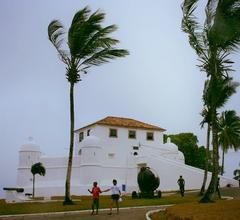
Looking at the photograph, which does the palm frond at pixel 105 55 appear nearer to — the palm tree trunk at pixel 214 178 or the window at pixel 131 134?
the palm tree trunk at pixel 214 178

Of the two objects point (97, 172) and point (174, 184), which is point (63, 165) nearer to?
point (97, 172)

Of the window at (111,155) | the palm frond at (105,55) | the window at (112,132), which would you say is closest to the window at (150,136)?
the window at (112,132)

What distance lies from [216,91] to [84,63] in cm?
706

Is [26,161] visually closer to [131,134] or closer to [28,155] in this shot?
[28,155]

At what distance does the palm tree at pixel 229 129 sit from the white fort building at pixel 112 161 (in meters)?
4.06

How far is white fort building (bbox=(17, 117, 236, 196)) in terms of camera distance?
38.0m

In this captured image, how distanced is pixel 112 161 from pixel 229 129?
39.8ft

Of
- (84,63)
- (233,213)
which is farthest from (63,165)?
(233,213)

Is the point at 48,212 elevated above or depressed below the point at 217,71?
below

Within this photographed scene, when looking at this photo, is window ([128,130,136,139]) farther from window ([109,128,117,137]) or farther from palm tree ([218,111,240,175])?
palm tree ([218,111,240,175])

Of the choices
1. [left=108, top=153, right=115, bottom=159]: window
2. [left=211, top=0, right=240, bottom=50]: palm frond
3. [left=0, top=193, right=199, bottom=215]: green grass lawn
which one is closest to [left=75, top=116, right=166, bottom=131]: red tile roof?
Answer: [left=108, top=153, right=115, bottom=159]: window

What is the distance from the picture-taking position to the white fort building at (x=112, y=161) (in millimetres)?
37969

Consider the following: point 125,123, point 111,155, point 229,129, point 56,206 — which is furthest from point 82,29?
point 125,123

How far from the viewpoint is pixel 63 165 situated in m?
41.2
